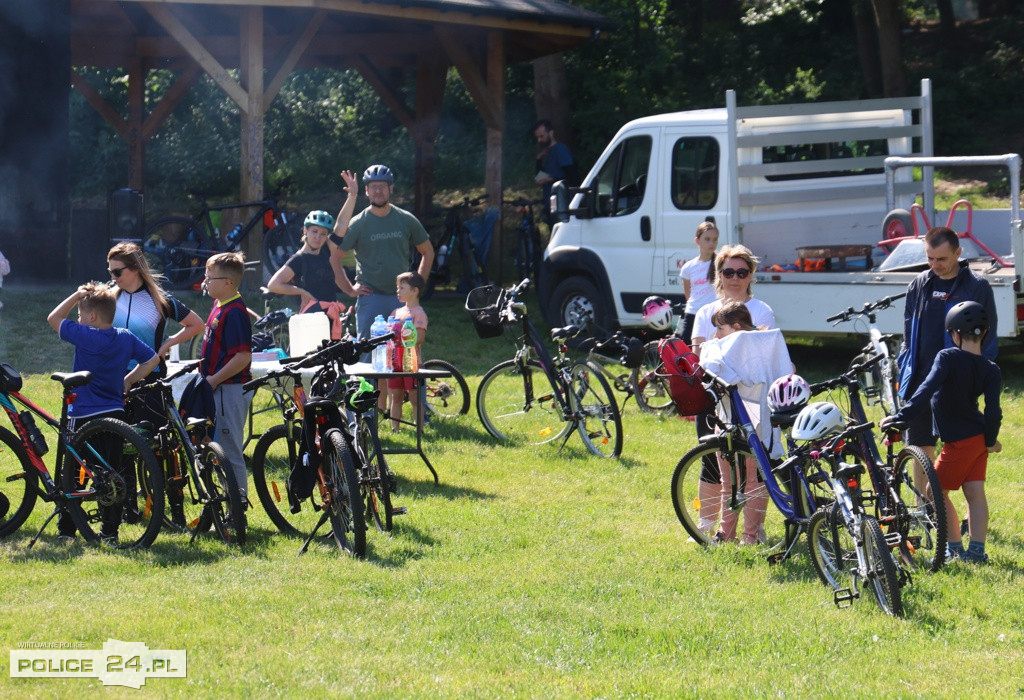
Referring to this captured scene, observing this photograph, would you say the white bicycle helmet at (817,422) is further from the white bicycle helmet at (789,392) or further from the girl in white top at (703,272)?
the girl in white top at (703,272)

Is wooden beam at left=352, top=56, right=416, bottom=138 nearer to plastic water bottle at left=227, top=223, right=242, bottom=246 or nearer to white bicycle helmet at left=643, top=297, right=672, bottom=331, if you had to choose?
plastic water bottle at left=227, top=223, right=242, bottom=246

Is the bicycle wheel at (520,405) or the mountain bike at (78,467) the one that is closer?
the mountain bike at (78,467)

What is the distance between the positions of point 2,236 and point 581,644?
13.9 m

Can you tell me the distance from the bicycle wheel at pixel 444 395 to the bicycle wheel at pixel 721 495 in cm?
323

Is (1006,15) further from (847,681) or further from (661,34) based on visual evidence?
(847,681)

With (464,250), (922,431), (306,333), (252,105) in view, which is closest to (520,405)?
(306,333)

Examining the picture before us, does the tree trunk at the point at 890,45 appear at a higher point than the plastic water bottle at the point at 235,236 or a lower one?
higher

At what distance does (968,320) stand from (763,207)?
6.16m

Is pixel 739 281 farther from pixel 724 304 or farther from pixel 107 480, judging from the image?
pixel 107 480

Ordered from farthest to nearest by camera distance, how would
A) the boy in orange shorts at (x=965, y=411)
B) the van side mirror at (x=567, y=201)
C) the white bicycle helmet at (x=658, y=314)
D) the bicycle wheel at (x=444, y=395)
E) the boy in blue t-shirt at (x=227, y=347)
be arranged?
1. the van side mirror at (x=567, y=201)
2. the white bicycle helmet at (x=658, y=314)
3. the bicycle wheel at (x=444, y=395)
4. the boy in blue t-shirt at (x=227, y=347)
5. the boy in orange shorts at (x=965, y=411)

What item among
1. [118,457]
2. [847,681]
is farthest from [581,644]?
[118,457]

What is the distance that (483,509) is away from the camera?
7801 mm

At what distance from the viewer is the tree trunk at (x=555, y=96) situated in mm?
22781

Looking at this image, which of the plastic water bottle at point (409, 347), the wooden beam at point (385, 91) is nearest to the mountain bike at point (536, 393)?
the plastic water bottle at point (409, 347)
